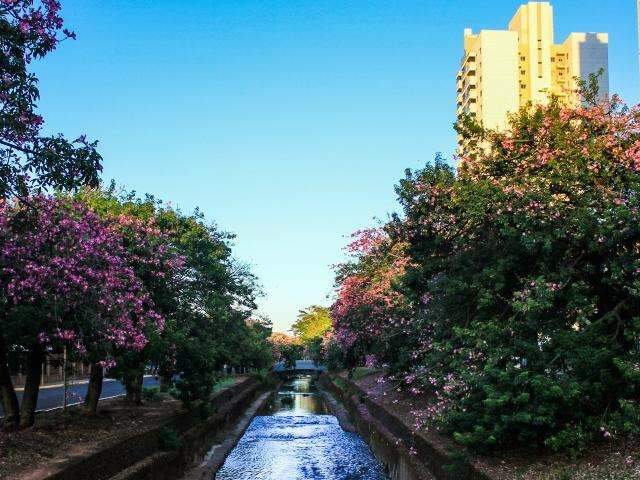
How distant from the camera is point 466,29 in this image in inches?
4454

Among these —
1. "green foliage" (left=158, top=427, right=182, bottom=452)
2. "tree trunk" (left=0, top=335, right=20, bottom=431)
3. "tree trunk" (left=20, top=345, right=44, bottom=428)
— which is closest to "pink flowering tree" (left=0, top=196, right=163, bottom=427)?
"tree trunk" (left=20, top=345, right=44, bottom=428)

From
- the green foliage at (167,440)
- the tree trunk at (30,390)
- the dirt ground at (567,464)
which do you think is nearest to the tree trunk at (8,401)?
the tree trunk at (30,390)

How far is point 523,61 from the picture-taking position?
10631 cm

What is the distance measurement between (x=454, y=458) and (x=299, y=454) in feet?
60.9

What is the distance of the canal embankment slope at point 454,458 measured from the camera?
478 inches

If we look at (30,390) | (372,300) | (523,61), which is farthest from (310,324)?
(30,390)

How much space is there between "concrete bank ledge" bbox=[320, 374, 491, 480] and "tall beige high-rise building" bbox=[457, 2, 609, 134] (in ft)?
Answer: 235

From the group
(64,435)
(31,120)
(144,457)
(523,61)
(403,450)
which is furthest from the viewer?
(523,61)

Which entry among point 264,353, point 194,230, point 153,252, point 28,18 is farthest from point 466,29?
point 28,18

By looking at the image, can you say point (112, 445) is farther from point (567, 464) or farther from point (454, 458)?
point (567, 464)

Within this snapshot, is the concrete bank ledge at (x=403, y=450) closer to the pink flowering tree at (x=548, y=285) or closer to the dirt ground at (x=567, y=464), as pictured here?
the dirt ground at (x=567, y=464)

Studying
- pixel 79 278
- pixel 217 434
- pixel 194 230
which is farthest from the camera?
pixel 217 434

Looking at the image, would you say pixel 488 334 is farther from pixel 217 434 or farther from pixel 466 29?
pixel 466 29

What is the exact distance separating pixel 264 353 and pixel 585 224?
217 feet
